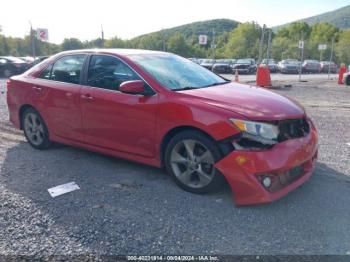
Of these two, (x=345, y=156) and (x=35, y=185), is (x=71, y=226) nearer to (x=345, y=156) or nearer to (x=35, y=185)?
(x=35, y=185)

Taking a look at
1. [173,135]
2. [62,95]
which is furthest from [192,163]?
[62,95]

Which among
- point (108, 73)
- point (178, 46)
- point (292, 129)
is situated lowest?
point (292, 129)

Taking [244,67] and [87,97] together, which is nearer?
[87,97]

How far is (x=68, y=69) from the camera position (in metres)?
5.22

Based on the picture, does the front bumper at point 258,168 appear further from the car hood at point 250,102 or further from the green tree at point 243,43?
the green tree at point 243,43

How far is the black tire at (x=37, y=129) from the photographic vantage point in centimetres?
560

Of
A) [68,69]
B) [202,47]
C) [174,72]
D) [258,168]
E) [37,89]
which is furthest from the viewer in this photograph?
[202,47]

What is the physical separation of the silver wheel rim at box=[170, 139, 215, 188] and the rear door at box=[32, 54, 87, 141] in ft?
5.36

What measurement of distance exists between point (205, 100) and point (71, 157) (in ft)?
8.15

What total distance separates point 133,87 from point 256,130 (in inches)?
58.6

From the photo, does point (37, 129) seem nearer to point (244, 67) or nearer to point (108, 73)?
point (108, 73)

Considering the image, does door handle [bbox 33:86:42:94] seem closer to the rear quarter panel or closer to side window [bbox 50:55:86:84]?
the rear quarter panel

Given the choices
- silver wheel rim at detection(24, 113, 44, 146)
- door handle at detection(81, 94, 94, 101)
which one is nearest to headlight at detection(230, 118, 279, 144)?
door handle at detection(81, 94, 94, 101)

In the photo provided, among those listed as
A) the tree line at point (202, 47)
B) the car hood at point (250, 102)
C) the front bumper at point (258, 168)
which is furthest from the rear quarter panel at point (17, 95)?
the tree line at point (202, 47)
